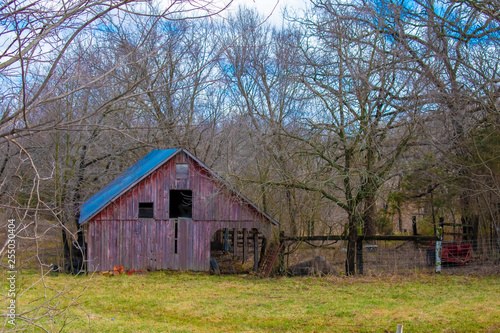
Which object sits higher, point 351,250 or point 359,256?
point 351,250

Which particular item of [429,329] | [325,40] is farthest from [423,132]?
[429,329]

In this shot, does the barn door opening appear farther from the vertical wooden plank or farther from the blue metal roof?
the vertical wooden plank

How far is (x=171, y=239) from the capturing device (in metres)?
19.7

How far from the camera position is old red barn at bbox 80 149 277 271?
19.1 meters

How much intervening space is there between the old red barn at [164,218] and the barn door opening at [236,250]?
3.73 ft

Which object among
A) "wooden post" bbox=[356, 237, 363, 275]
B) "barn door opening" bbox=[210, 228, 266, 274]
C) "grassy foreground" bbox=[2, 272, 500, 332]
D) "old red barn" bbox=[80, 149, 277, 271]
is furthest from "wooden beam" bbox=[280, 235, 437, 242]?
"barn door opening" bbox=[210, 228, 266, 274]

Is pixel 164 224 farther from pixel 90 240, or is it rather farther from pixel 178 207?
pixel 178 207

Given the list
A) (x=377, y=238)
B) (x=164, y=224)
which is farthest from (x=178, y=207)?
(x=377, y=238)

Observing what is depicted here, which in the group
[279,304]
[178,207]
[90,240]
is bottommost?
[279,304]

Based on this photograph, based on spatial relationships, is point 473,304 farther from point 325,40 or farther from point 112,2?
point 112,2

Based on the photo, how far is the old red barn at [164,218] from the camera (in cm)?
1908

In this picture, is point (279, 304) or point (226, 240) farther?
point (226, 240)

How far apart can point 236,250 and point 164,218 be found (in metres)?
7.35

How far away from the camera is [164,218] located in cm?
1966
